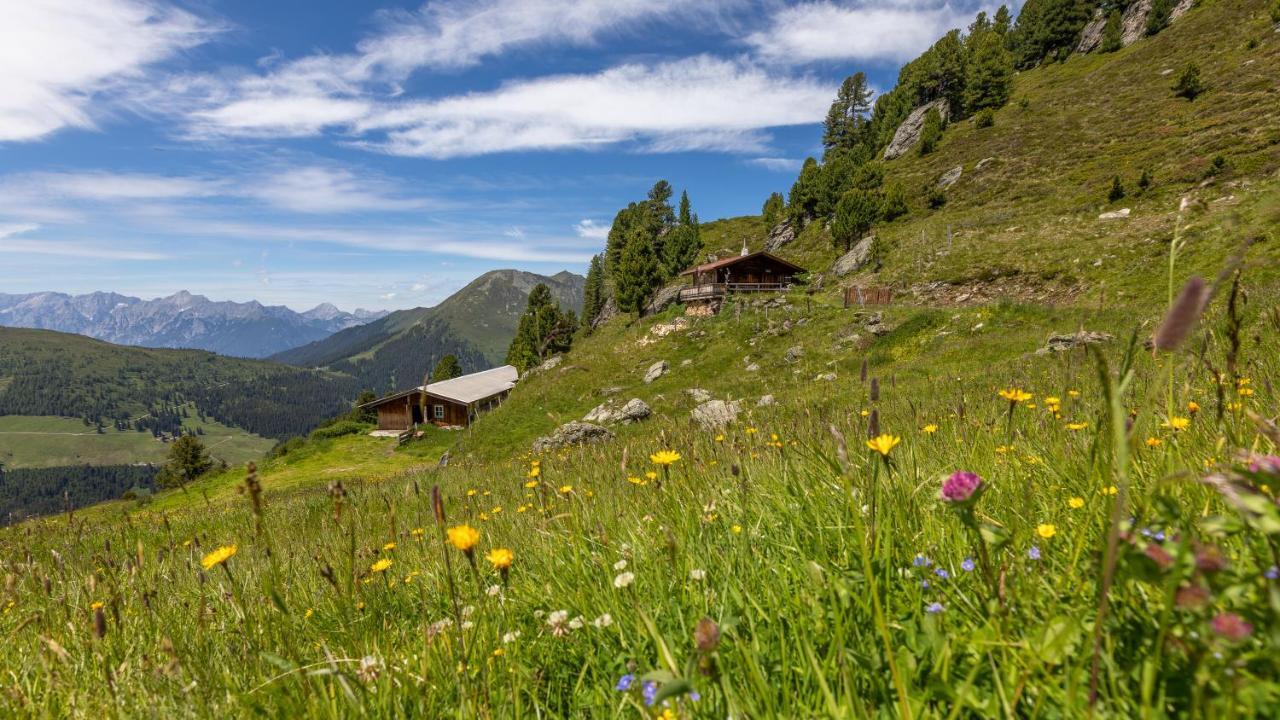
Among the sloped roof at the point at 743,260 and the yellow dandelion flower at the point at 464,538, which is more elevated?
the sloped roof at the point at 743,260

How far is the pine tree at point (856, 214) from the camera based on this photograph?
186 ft

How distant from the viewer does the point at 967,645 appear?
1679 mm

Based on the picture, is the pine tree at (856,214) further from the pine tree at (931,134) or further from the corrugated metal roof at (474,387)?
the corrugated metal roof at (474,387)

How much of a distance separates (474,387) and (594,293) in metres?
33.0

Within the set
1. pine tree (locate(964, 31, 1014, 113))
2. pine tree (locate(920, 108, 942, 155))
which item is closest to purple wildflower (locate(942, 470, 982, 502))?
pine tree (locate(920, 108, 942, 155))

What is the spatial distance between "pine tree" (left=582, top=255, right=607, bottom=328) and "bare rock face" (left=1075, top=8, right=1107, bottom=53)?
8776 centimetres

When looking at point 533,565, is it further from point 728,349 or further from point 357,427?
point 357,427

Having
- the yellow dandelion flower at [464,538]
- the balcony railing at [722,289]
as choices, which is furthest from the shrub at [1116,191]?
Answer: the yellow dandelion flower at [464,538]

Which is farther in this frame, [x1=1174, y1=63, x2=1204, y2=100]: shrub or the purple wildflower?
[x1=1174, y1=63, x2=1204, y2=100]: shrub

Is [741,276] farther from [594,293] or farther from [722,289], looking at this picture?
[594,293]

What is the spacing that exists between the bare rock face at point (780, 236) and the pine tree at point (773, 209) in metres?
3.46

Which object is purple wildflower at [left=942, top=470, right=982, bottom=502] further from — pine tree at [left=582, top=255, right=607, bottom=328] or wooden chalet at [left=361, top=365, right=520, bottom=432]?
pine tree at [left=582, top=255, right=607, bottom=328]

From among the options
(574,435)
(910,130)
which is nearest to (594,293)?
(910,130)

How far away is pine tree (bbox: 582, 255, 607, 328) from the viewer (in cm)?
9906
